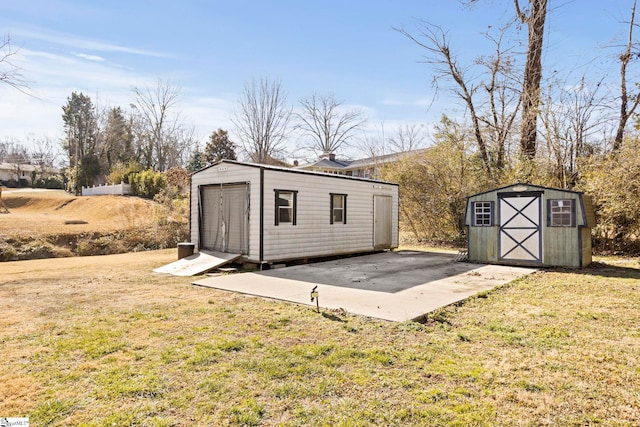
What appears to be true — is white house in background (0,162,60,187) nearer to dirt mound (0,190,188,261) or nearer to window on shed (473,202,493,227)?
dirt mound (0,190,188,261)

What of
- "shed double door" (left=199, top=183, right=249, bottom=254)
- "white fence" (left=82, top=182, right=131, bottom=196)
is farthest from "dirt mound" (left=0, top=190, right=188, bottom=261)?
"shed double door" (left=199, top=183, right=249, bottom=254)

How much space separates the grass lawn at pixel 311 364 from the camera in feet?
8.68

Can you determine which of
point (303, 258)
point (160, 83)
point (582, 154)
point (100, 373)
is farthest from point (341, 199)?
point (160, 83)

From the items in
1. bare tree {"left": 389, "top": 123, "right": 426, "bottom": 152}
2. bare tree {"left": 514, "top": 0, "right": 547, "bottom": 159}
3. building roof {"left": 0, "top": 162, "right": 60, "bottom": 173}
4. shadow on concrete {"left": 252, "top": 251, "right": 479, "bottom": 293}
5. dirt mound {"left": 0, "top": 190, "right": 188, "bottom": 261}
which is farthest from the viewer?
building roof {"left": 0, "top": 162, "right": 60, "bottom": 173}

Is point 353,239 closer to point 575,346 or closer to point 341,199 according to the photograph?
point 341,199

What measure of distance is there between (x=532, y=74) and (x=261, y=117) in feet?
64.8

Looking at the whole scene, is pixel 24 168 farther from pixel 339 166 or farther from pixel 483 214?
pixel 483 214

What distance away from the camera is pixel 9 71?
30.9ft

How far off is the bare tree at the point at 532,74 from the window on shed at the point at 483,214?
15.6 ft

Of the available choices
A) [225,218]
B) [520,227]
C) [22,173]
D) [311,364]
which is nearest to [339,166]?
[225,218]

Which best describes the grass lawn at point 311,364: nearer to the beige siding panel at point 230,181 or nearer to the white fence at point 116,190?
the beige siding panel at point 230,181

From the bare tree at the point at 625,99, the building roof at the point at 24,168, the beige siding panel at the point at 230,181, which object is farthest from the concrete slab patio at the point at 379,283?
the building roof at the point at 24,168

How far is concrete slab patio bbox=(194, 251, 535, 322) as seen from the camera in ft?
18.5

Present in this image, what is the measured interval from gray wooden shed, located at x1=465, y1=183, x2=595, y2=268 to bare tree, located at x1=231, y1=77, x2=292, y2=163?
21.8 meters
